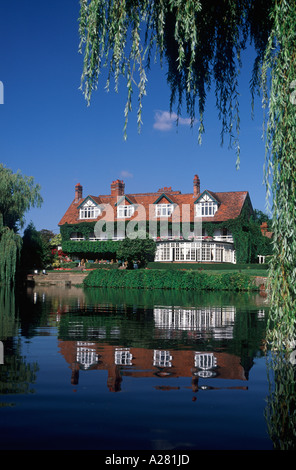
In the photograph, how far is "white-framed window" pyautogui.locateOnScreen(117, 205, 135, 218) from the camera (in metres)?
60.6

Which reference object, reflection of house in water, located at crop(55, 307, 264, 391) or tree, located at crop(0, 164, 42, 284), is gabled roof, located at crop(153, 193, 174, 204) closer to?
tree, located at crop(0, 164, 42, 284)

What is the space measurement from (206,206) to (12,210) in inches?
1020

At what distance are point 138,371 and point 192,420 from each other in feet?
8.29

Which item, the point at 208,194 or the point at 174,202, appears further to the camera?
the point at 174,202

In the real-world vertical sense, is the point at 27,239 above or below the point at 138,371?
above

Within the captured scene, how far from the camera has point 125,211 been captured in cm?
6091

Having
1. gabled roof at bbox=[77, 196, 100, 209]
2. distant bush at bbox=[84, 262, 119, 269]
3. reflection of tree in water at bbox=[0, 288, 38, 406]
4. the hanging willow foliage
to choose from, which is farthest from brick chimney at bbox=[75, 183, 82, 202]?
reflection of tree in water at bbox=[0, 288, 38, 406]

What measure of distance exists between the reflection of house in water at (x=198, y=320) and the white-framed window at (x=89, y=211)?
4272cm

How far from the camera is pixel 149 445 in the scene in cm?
452

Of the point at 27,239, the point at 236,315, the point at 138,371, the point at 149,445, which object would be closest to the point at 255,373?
the point at 138,371

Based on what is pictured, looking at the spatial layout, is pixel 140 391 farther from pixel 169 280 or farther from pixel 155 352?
pixel 169 280

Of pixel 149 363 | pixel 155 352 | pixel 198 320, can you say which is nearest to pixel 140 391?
pixel 149 363
